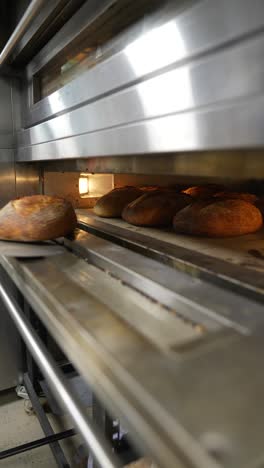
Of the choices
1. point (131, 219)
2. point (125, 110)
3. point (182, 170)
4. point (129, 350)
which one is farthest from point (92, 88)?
point (129, 350)

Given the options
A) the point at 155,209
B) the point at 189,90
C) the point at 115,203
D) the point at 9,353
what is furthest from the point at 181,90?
the point at 9,353

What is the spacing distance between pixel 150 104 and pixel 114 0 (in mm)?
360

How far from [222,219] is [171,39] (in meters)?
0.63

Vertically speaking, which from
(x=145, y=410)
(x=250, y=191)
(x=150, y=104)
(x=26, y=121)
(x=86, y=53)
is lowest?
(x=145, y=410)

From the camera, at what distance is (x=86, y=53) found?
1.09 meters

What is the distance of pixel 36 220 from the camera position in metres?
1.05

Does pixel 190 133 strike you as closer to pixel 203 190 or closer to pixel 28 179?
pixel 203 190

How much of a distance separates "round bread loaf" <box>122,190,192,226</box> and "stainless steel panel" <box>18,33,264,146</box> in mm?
458

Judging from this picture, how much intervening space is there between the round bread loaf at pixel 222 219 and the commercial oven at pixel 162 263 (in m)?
0.05

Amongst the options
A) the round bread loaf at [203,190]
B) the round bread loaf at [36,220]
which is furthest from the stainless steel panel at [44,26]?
the round bread loaf at [203,190]

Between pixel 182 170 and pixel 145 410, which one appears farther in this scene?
pixel 182 170

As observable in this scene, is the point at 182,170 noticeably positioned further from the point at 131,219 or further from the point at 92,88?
the point at 131,219

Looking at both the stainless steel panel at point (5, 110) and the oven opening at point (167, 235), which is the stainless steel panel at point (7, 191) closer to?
the stainless steel panel at point (5, 110)

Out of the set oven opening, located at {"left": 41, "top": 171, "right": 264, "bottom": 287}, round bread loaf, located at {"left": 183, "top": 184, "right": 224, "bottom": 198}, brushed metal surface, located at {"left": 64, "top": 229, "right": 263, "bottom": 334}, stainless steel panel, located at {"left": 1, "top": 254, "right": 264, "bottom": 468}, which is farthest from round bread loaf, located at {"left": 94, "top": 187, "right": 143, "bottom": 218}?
stainless steel panel, located at {"left": 1, "top": 254, "right": 264, "bottom": 468}
